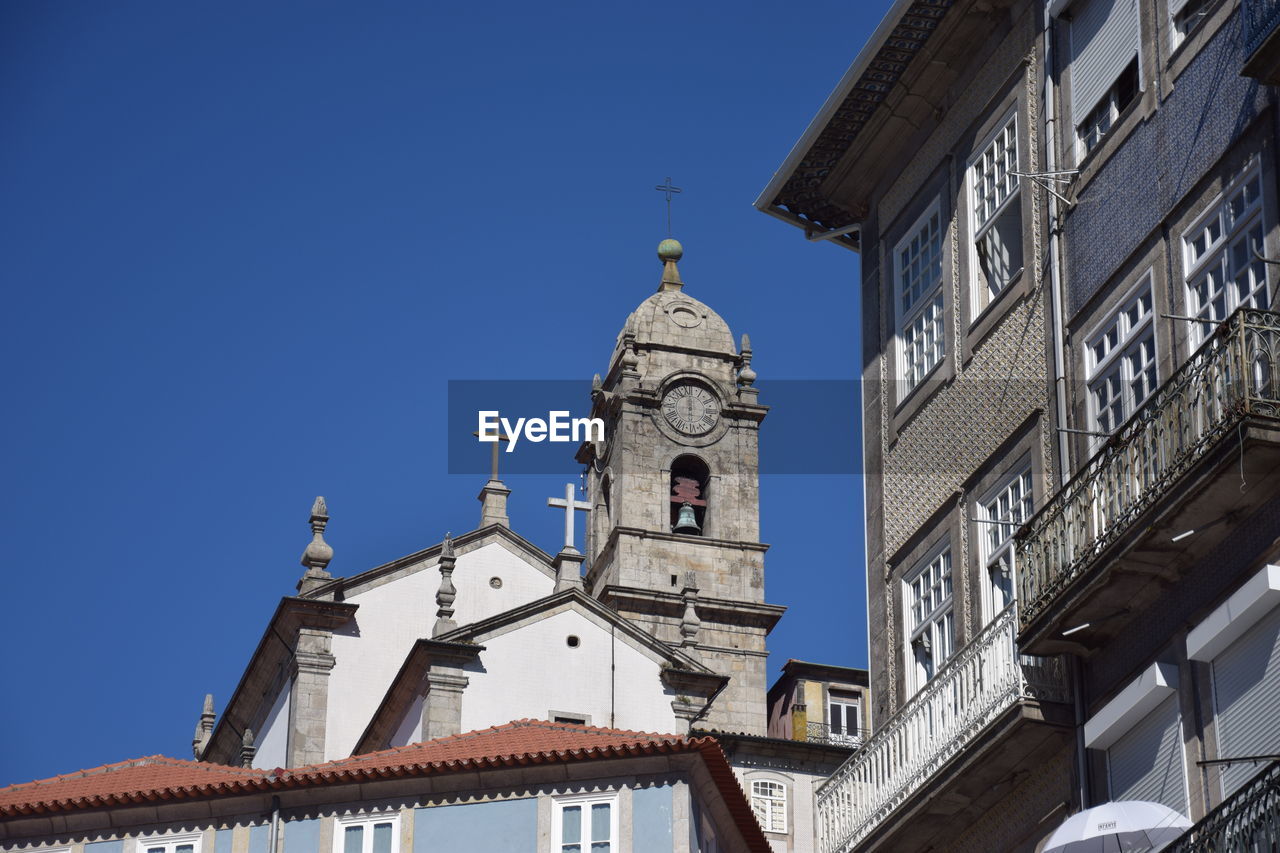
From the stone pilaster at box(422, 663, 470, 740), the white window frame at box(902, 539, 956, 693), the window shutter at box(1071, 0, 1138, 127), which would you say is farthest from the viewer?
the stone pilaster at box(422, 663, 470, 740)

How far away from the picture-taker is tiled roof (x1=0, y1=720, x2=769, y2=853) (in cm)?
2603

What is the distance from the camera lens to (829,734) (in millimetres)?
52281

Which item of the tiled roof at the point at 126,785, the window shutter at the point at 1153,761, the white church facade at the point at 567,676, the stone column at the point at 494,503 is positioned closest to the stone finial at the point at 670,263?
the white church facade at the point at 567,676

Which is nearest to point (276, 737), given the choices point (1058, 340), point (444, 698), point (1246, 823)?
point (444, 698)

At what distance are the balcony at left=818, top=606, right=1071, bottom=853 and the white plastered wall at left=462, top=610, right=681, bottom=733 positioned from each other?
20.4 meters

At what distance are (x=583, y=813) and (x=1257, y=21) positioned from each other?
42.6 feet

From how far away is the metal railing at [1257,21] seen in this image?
15352mm

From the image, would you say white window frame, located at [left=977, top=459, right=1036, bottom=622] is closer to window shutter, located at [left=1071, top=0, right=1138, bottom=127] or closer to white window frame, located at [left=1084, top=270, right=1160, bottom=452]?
white window frame, located at [left=1084, top=270, right=1160, bottom=452]

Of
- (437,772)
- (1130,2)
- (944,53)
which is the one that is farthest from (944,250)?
(437,772)

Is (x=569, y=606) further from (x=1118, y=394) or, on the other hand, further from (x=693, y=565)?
(x=1118, y=394)

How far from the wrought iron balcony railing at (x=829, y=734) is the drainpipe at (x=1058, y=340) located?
32.8 meters

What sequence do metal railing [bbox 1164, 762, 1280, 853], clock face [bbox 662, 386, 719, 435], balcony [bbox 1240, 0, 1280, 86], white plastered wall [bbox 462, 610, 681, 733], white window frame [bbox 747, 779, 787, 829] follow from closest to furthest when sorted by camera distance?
1. metal railing [bbox 1164, 762, 1280, 853]
2. balcony [bbox 1240, 0, 1280, 86]
3. white plastered wall [bbox 462, 610, 681, 733]
4. white window frame [bbox 747, 779, 787, 829]
5. clock face [bbox 662, 386, 719, 435]

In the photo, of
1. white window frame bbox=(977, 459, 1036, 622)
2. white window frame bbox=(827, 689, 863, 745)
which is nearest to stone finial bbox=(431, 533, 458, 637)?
white window frame bbox=(827, 689, 863, 745)

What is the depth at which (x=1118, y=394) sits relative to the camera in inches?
703
